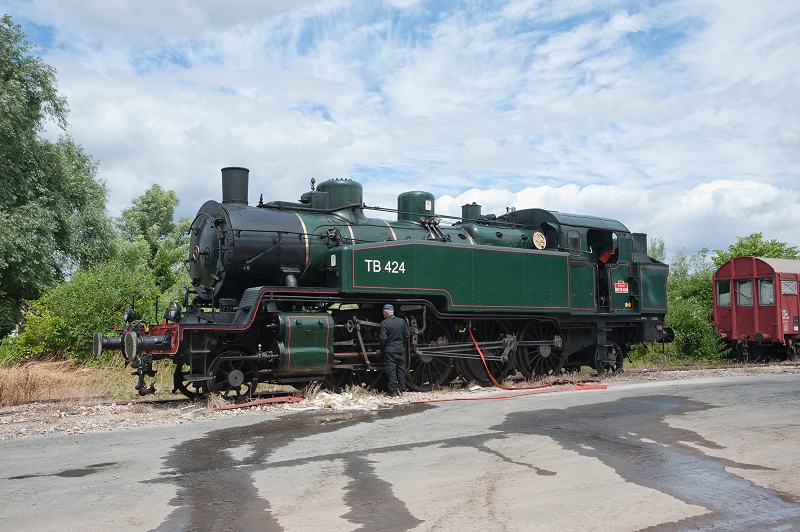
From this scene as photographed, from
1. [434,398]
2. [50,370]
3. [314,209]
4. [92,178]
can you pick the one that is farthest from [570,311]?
[92,178]

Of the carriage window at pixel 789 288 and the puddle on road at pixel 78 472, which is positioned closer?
the puddle on road at pixel 78 472

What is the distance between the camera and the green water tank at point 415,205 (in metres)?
13.5

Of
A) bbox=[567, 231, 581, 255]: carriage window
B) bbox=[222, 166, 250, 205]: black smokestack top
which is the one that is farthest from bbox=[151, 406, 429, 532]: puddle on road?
bbox=[567, 231, 581, 255]: carriage window

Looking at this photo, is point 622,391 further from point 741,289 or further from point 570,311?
point 741,289

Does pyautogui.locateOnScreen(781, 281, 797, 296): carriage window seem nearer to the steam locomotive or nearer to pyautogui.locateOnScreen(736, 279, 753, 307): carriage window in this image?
pyautogui.locateOnScreen(736, 279, 753, 307): carriage window

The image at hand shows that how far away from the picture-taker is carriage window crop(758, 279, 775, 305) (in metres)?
19.4

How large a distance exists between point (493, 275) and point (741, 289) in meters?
11.0

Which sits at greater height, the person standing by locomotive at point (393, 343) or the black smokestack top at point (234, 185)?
the black smokestack top at point (234, 185)

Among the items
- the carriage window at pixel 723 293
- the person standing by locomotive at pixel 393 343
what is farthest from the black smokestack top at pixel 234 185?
the carriage window at pixel 723 293

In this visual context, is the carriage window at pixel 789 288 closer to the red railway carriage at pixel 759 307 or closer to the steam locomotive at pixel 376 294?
the red railway carriage at pixel 759 307

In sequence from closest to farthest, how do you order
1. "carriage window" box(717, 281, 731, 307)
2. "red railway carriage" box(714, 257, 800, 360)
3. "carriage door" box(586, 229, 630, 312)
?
1. "carriage door" box(586, 229, 630, 312)
2. "red railway carriage" box(714, 257, 800, 360)
3. "carriage window" box(717, 281, 731, 307)

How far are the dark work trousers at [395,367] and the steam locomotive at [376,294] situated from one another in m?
0.30

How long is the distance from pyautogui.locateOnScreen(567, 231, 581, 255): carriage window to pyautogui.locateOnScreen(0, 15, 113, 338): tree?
1580 centimetres

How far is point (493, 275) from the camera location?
1295 cm
